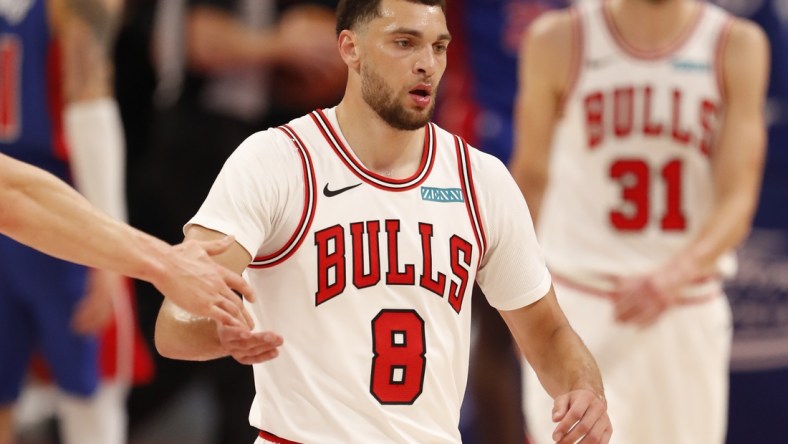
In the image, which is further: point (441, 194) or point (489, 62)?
point (489, 62)

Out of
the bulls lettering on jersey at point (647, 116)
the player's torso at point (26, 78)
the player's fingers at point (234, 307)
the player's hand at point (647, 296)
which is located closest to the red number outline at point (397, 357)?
the player's fingers at point (234, 307)

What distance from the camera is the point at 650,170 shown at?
6645 millimetres

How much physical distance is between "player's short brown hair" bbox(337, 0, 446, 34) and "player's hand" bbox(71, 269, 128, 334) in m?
2.62

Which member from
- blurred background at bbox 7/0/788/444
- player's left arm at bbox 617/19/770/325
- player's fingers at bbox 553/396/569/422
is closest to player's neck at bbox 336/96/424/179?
player's fingers at bbox 553/396/569/422

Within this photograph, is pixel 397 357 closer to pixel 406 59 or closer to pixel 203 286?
pixel 203 286

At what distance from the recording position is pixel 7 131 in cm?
685

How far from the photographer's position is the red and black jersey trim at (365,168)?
4.43 m

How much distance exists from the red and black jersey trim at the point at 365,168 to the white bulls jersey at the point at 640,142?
2296 mm

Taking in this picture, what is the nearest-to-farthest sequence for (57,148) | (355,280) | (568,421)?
(568,421) → (355,280) → (57,148)

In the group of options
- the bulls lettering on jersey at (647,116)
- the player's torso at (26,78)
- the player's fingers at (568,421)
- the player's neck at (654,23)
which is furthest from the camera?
the player's torso at (26,78)

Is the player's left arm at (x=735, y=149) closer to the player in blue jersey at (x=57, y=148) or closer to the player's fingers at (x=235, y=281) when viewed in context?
the player in blue jersey at (x=57, y=148)

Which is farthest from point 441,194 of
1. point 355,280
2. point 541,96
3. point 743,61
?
point 743,61

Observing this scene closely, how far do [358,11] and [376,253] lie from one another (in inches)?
28.3

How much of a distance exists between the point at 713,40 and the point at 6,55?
3156 millimetres
